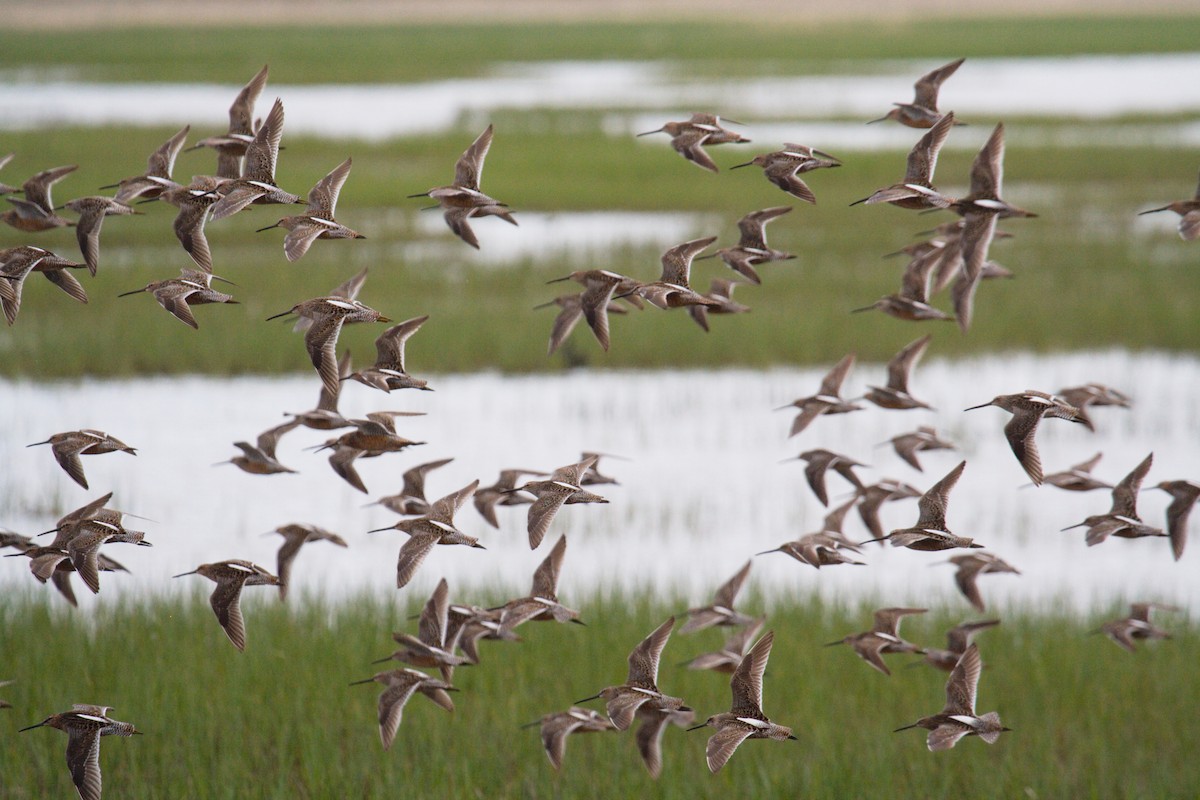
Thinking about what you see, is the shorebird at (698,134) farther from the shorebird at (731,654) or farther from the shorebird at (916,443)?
the shorebird at (731,654)

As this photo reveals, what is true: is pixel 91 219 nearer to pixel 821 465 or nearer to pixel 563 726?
pixel 563 726

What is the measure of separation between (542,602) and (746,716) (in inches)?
30.8

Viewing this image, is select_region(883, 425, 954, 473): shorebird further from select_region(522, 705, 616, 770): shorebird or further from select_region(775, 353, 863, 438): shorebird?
select_region(522, 705, 616, 770): shorebird

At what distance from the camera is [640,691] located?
410 centimetres

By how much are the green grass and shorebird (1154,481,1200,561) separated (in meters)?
1.39

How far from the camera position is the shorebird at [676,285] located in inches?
168

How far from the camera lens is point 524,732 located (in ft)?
20.1

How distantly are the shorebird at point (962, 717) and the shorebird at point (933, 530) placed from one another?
0.38 meters

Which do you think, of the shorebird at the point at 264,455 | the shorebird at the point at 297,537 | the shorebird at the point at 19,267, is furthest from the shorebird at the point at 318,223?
the shorebird at the point at 297,537

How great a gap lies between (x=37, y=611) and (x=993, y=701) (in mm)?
4941

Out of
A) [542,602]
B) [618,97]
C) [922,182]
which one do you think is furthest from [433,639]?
[618,97]

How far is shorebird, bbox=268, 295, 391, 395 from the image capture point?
13.8 feet

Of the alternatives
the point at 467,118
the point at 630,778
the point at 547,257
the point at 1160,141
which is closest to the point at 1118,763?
the point at 630,778

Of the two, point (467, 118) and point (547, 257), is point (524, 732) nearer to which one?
point (547, 257)
